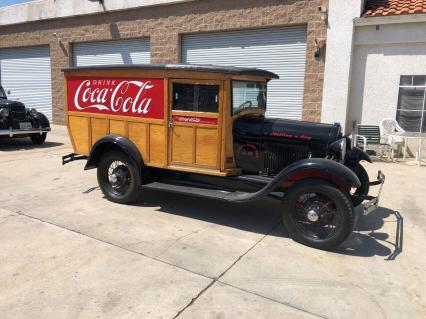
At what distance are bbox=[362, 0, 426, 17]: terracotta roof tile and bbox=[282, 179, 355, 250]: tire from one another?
24.4 feet

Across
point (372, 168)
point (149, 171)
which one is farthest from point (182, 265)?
point (372, 168)

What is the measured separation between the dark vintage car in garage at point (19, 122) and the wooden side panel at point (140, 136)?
675 centimetres

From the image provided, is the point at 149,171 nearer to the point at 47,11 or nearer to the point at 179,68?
the point at 179,68

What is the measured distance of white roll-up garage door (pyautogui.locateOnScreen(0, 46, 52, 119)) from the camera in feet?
58.4

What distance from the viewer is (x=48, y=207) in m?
5.67

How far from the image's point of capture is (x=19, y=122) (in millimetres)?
11164

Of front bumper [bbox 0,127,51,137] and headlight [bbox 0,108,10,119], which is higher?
headlight [bbox 0,108,10,119]

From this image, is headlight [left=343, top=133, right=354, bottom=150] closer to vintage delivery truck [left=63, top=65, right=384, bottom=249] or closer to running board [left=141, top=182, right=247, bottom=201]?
vintage delivery truck [left=63, top=65, right=384, bottom=249]

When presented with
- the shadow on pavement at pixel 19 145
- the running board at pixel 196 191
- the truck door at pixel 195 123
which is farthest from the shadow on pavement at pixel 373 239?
the shadow on pavement at pixel 19 145

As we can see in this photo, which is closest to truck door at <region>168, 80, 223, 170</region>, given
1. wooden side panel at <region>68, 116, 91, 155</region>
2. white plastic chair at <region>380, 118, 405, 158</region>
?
wooden side panel at <region>68, 116, 91, 155</region>

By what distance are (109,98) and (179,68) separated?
51.5 inches

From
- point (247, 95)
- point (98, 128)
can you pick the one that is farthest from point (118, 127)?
point (247, 95)

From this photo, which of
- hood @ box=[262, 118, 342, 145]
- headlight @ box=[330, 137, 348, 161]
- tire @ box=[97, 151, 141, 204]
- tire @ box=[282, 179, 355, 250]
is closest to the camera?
tire @ box=[282, 179, 355, 250]

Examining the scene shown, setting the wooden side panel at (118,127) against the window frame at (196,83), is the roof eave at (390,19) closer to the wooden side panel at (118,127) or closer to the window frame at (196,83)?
the window frame at (196,83)
